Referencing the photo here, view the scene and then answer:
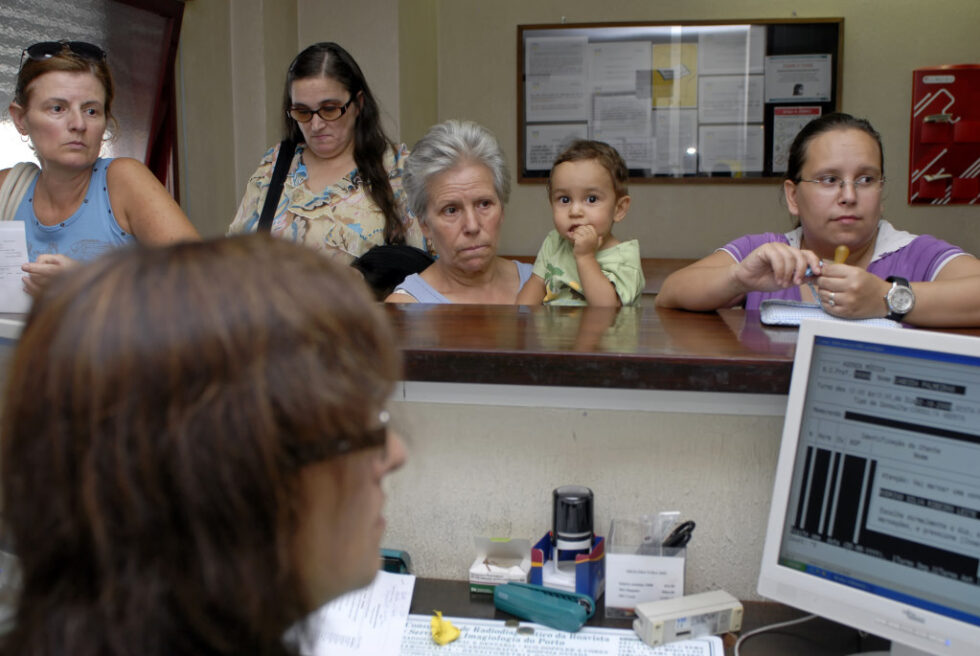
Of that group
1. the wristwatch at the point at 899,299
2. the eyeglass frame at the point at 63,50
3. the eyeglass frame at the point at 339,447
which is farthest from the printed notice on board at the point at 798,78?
the eyeglass frame at the point at 339,447

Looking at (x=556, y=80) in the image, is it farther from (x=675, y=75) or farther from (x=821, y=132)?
(x=821, y=132)

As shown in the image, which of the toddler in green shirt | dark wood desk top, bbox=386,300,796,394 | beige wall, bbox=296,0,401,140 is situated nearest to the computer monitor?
dark wood desk top, bbox=386,300,796,394

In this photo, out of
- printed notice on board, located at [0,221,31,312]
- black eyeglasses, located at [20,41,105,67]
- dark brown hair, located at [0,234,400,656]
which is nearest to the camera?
dark brown hair, located at [0,234,400,656]

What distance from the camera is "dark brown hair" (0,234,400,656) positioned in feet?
1.78

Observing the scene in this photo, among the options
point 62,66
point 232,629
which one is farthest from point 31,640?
point 62,66

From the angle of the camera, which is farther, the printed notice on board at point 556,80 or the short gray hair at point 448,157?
the printed notice on board at point 556,80

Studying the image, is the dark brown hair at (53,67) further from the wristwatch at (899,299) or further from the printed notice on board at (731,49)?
the printed notice on board at (731,49)

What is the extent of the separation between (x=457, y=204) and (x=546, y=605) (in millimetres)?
1189

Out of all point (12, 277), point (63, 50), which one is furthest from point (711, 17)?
point (12, 277)

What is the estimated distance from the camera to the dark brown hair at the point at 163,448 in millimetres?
543

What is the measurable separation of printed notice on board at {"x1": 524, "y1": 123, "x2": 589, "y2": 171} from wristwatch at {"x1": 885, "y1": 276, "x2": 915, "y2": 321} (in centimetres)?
335

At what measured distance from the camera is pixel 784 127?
4.64 meters

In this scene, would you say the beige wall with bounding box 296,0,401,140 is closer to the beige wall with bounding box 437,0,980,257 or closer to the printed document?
the beige wall with bounding box 437,0,980,257

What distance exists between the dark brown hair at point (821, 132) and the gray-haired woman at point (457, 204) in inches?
27.8
